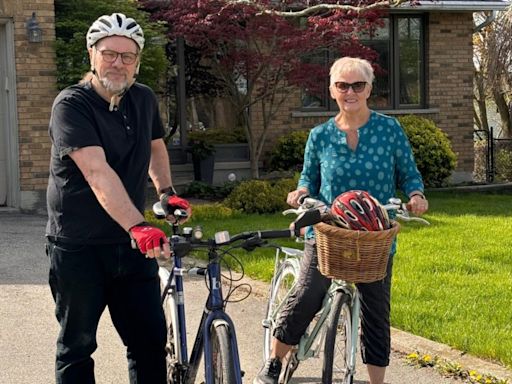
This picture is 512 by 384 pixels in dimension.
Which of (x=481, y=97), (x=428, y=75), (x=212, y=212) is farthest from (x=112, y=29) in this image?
(x=481, y=97)

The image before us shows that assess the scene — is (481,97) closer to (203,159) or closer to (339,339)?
(203,159)

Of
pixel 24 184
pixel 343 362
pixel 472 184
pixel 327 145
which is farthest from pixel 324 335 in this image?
pixel 472 184

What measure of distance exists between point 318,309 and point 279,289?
2.20ft

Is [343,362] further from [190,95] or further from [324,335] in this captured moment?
[190,95]

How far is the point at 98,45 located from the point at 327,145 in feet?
4.49

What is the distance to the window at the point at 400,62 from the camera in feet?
55.7

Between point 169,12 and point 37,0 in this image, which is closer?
point 37,0

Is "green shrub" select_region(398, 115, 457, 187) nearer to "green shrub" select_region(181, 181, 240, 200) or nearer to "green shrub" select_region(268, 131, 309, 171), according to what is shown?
"green shrub" select_region(268, 131, 309, 171)

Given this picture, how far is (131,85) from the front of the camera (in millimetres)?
3980

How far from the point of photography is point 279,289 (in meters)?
5.22

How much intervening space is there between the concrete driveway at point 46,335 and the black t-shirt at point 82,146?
168 centimetres

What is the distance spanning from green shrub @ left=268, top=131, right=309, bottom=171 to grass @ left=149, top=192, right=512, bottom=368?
3.11 metres

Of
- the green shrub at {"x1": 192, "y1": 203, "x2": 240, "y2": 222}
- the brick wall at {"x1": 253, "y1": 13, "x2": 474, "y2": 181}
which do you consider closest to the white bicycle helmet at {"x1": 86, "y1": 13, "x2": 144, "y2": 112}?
the green shrub at {"x1": 192, "y1": 203, "x2": 240, "y2": 222}

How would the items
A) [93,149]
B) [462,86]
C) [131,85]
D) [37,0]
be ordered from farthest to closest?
[462,86] → [37,0] → [131,85] → [93,149]
